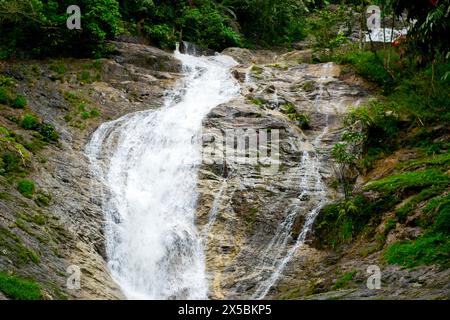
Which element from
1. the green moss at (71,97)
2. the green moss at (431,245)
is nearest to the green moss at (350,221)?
the green moss at (431,245)

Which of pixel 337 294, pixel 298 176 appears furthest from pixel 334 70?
pixel 337 294

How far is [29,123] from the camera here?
19422mm

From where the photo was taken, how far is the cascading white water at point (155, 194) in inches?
605

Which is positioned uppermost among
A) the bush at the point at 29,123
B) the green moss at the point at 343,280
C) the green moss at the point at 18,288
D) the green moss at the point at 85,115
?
the green moss at the point at 85,115

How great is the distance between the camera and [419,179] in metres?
15.5

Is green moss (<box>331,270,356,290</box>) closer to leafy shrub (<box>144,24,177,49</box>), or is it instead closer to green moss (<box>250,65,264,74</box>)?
green moss (<box>250,65,264,74</box>)

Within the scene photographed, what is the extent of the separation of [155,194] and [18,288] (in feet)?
26.0

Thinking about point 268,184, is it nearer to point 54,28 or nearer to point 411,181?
point 411,181

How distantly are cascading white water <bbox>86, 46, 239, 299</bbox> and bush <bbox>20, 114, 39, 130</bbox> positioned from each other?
2.10 meters

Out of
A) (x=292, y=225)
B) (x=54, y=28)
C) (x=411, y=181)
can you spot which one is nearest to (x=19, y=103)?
(x=54, y=28)

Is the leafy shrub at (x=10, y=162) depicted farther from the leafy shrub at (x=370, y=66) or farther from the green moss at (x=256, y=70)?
the leafy shrub at (x=370, y=66)

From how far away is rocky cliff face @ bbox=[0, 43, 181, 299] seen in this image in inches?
517

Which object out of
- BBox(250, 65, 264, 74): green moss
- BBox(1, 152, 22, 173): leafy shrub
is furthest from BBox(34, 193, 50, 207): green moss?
BBox(250, 65, 264, 74): green moss

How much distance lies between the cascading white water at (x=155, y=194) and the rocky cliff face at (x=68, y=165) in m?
0.60
